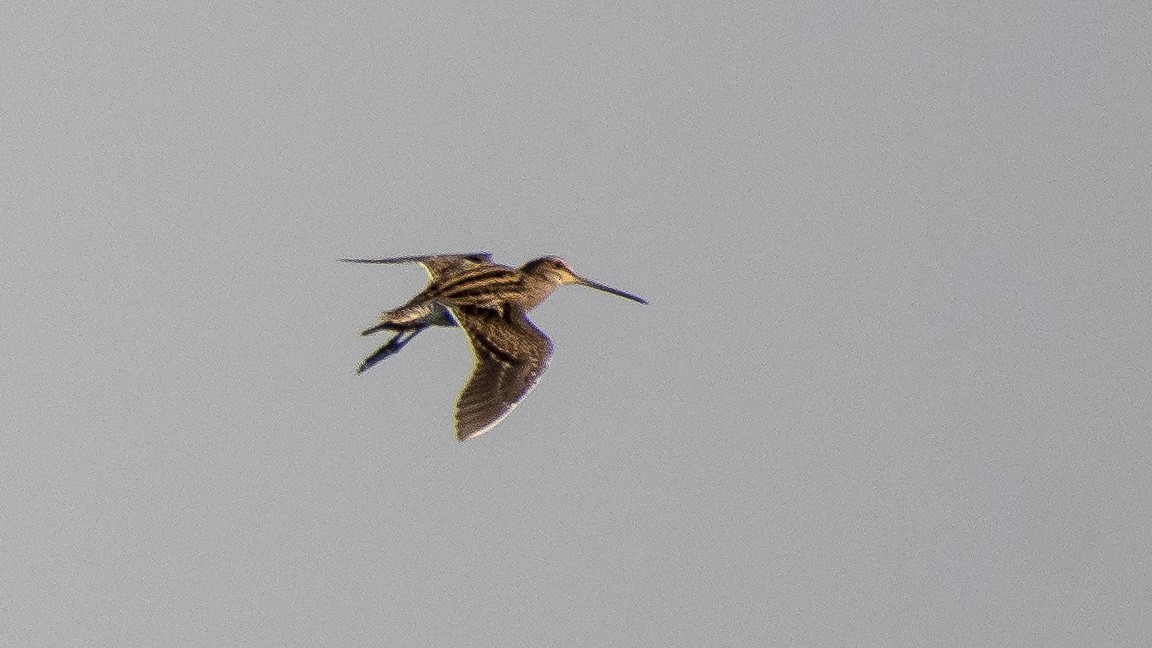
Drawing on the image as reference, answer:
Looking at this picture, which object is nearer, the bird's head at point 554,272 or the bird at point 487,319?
the bird at point 487,319

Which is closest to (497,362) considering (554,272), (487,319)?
(487,319)

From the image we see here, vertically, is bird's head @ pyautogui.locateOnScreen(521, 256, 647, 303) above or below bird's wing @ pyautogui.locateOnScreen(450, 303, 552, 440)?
above

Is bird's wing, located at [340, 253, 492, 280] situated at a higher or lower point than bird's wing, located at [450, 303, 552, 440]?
higher

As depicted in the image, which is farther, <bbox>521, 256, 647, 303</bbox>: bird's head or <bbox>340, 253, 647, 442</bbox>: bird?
<bbox>521, 256, 647, 303</bbox>: bird's head

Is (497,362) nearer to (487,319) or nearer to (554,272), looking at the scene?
(487,319)

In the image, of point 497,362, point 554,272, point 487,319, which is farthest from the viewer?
point 554,272

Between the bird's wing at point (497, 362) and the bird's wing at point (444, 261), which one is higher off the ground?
the bird's wing at point (444, 261)

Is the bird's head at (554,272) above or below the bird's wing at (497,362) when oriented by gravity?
above
